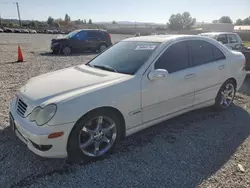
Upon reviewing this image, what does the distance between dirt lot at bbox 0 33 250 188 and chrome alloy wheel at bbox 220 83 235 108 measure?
645 mm

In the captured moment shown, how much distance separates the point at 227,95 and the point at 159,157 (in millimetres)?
2463

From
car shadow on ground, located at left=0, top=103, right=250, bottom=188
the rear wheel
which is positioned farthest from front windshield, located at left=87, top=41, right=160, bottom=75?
the rear wheel

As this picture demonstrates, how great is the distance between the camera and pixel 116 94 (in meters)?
3.07

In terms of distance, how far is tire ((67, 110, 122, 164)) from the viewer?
2.88 meters

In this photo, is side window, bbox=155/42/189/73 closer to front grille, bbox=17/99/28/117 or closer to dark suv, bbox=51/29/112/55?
front grille, bbox=17/99/28/117

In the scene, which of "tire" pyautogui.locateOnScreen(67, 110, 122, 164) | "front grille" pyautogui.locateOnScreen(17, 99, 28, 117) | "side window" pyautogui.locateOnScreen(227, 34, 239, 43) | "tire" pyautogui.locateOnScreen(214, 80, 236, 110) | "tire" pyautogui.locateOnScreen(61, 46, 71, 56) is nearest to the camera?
"tire" pyautogui.locateOnScreen(67, 110, 122, 164)

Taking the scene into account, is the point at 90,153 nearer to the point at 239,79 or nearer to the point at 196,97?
the point at 196,97

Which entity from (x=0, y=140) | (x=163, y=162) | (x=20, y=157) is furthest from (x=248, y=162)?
(x=0, y=140)

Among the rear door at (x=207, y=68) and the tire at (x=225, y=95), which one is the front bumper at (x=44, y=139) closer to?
the rear door at (x=207, y=68)

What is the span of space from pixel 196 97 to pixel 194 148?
3.43ft

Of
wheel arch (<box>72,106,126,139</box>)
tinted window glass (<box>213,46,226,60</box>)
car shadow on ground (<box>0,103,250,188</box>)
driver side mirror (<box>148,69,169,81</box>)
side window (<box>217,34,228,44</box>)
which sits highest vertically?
tinted window glass (<box>213,46,226,60</box>)

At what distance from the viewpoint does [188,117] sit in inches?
178

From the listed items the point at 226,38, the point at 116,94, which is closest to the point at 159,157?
the point at 116,94

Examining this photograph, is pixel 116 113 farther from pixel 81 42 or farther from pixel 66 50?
pixel 81 42
